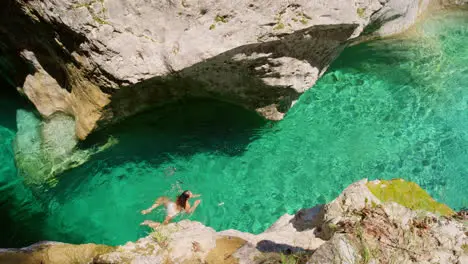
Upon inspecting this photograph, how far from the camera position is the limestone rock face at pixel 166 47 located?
5.28 m

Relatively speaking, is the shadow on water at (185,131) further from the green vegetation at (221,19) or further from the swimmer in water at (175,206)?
the green vegetation at (221,19)

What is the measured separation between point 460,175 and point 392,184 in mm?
3178

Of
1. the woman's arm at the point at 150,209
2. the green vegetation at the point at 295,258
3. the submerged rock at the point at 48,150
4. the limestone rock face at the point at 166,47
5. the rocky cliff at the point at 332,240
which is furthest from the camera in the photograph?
the submerged rock at the point at 48,150

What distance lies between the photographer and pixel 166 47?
5477 millimetres

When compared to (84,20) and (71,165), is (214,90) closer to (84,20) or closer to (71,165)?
(84,20)

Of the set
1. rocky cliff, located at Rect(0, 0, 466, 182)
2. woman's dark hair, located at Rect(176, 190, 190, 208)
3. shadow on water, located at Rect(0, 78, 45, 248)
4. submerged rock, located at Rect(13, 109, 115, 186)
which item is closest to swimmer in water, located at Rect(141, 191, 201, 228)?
woman's dark hair, located at Rect(176, 190, 190, 208)

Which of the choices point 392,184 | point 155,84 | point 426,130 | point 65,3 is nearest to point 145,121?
point 155,84

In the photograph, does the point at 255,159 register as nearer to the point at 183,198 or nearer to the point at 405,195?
the point at 183,198

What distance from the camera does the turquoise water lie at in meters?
6.56

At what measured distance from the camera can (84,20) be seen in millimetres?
5137

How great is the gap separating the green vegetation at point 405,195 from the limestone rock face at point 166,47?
253cm

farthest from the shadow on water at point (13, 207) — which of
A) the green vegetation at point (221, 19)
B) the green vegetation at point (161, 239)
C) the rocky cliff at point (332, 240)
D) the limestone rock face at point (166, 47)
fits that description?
the green vegetation at point (221, 19)

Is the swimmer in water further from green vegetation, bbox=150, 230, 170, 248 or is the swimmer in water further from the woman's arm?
green vegetation, bbox=150, 230, 170, 248

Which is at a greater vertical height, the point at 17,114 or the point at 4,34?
the point at 4,34
